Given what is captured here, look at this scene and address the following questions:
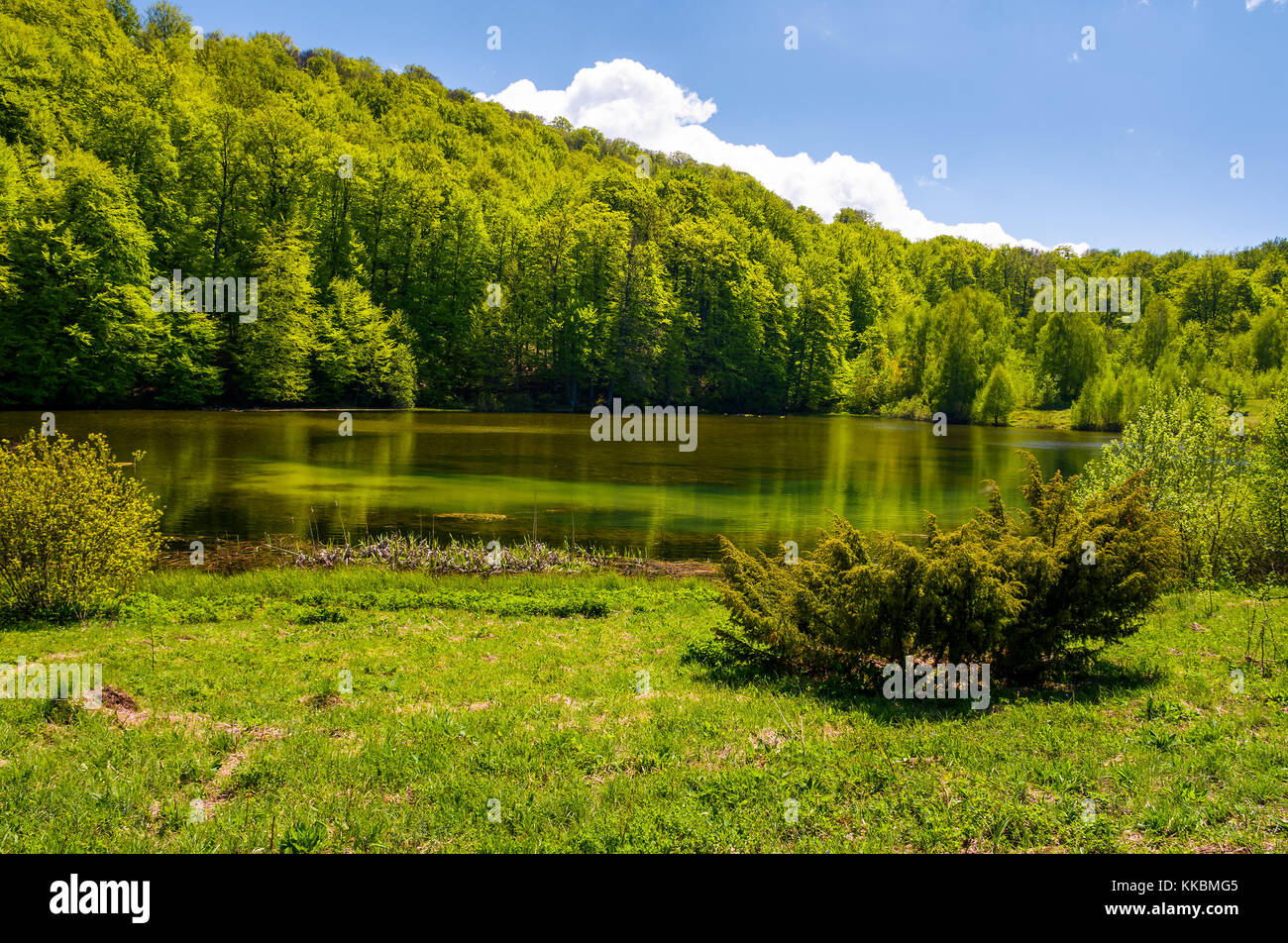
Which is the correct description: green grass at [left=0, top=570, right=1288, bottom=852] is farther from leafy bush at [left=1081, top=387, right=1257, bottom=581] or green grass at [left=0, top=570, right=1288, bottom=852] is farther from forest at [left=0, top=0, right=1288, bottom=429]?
forest at [left=0, top=0, right=1288, bottom=429]

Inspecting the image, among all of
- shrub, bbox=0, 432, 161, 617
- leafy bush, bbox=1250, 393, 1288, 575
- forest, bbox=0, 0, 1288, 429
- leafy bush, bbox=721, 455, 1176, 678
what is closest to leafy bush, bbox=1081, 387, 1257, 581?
leafy bush, bbox=1250, 393, 1288, 575

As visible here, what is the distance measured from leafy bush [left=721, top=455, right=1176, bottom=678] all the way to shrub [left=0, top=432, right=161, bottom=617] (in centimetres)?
1144

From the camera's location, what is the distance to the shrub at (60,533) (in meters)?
12.5

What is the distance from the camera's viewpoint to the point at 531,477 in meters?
33.7

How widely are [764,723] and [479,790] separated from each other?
344 centimetres

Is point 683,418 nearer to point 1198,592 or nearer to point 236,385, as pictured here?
point 236,385

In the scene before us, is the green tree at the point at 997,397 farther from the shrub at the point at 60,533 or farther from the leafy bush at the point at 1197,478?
the shrub at the point at 60,533

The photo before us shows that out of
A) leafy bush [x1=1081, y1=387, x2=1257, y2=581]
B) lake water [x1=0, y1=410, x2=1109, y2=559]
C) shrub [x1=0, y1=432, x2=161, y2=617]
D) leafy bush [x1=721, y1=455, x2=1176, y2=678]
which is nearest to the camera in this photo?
leafy bush [x1=721, y1=455, x2=1176, y2=678]

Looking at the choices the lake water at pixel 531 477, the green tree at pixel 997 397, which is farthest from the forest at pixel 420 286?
the lake water at pixel 531 477

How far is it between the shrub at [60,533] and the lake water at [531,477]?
23.8 feet

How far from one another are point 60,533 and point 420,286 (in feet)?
239

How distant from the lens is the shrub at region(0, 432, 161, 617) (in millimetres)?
12523
